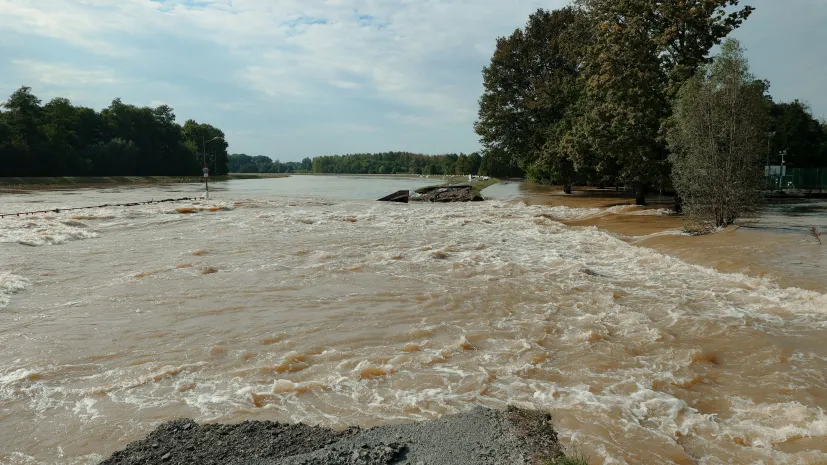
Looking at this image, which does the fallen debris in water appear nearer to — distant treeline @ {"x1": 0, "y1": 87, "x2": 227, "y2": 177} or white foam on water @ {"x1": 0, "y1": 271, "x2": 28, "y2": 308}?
white foam on water @ {"x1": 0, "y1": 271, "x2": 28, "y2": 308}

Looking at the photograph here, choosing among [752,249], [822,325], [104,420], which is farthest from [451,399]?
[752,249]

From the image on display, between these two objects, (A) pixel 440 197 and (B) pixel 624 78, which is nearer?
(B) pixel 624 78

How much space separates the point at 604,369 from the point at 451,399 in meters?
2.38

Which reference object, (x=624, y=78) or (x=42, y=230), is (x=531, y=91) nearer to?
(x=624, y=78)

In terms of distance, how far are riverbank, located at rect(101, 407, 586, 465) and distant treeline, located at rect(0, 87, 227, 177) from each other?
85216 millimetres

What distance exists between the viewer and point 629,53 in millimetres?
28438

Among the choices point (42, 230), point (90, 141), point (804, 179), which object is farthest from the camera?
point (90, 141)

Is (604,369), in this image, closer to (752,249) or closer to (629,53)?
(752,249)

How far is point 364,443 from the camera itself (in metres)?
4.51

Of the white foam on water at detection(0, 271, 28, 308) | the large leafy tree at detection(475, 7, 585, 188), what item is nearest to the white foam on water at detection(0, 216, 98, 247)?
the white foam on water at detection(0, 271, 28, 308)

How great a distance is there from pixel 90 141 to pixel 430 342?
366 feet

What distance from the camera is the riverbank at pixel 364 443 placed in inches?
167

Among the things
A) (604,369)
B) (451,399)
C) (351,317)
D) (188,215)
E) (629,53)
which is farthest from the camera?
(188,215)

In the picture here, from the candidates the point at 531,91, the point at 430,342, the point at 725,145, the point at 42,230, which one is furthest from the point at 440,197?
the point at 430,342
